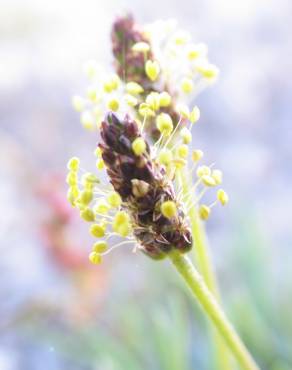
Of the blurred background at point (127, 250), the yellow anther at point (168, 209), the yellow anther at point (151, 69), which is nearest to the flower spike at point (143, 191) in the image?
the yellow anther at point (168, 209)

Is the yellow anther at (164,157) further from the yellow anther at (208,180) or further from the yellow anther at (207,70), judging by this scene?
the yellow anther at (207,70)

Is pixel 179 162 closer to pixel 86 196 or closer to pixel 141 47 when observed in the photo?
pixel 86 196

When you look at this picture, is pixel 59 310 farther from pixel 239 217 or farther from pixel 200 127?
pixel 200 127

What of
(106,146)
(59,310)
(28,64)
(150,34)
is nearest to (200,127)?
(28,64)

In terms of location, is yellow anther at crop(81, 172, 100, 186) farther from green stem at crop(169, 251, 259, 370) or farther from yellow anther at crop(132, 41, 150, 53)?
yellow anther at crop(132, 41, 150, 53)

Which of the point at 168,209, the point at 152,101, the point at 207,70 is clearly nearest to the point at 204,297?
the point at 168,209

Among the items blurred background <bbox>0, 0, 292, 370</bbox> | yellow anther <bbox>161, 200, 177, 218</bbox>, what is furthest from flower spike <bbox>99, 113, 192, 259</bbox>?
blurred background <bbox>0, 0, 292, 370</bbox>
